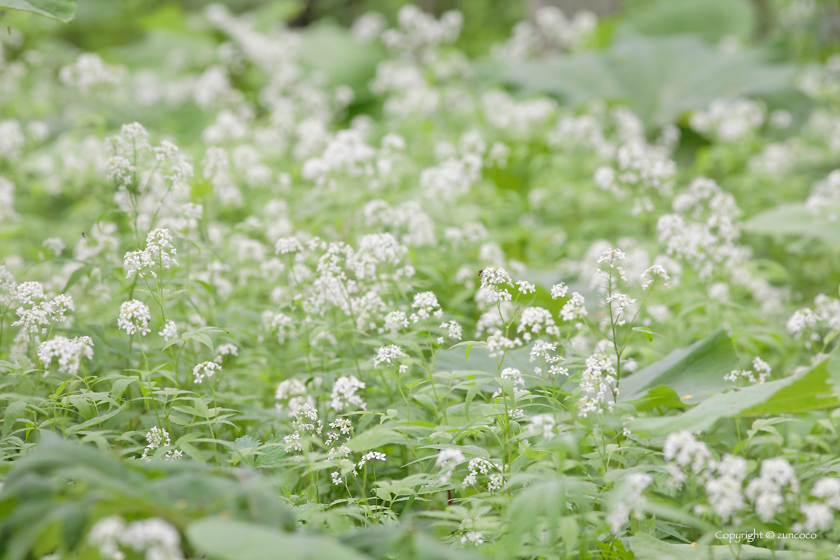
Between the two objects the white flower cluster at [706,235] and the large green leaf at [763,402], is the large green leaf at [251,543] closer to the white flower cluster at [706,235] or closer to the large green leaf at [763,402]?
the large green leaf at [763,402]

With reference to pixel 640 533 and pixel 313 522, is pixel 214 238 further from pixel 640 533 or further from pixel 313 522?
pixel 640 533

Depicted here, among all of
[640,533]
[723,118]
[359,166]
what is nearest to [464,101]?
[723,118]

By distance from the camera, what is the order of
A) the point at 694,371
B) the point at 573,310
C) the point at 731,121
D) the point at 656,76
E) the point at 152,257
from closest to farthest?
the point at 573,310 < the point at 152,257 < the point at 694,371 < the point at 731,121 < the point at 656,76

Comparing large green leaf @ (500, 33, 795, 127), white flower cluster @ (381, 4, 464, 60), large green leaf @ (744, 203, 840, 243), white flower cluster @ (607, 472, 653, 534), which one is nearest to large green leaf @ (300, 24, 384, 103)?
white flower cluster @ (381, 4, 464, 60)

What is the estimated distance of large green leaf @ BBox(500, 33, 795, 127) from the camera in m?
7.02

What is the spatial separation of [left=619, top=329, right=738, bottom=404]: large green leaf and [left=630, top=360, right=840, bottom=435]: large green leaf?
1.42ft

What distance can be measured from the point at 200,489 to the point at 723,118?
19.6 ft

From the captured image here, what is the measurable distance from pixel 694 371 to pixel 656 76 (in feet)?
18.5

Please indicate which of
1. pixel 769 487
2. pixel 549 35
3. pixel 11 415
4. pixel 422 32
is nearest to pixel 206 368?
pixel 11 415

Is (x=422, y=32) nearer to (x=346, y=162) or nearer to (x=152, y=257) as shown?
(x=346, y=162)

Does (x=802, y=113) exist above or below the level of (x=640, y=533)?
above

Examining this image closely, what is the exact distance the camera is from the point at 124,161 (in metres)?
2.74

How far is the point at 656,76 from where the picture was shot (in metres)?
7.39

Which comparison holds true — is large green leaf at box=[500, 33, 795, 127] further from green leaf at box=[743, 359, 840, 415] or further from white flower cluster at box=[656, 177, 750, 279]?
green leaf at box=[743, 359, 840, 415]
